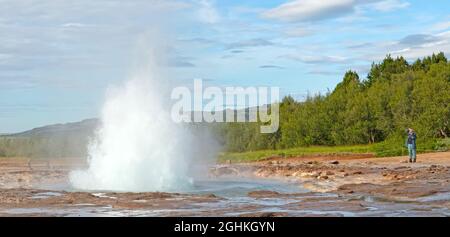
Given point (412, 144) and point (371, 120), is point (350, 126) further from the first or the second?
point (412, 144)

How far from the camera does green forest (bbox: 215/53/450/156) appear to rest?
48.3 meters

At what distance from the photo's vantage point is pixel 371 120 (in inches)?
2144

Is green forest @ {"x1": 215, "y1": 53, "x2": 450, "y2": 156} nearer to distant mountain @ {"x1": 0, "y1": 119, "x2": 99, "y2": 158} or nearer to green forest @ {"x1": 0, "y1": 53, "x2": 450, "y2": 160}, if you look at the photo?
green forest @ {"x1": 0, "y1": 53, "x2": 450, "y2": 160}

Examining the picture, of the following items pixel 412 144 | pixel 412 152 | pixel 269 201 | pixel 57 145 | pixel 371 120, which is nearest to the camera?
pixel 269 201

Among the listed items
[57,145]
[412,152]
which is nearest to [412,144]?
[412,152]

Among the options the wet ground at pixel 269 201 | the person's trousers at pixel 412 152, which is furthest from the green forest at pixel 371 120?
the wet ground at pixel 269 201

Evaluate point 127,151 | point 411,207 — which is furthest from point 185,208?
point 127,151

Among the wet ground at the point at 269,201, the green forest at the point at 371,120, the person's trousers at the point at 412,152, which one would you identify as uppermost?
the green forest at the point at 371,120

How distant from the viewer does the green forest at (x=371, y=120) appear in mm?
48281

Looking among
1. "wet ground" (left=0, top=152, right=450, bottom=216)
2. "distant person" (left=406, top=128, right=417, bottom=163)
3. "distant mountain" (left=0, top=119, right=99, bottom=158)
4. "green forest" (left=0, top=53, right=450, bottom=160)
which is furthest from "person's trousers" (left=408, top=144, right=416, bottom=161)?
"distant mountain" (left=0, top=119, right=99, bottom=158)

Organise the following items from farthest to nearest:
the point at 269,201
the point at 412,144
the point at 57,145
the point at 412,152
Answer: the point at 57,145 → the point at 412,152 → the point at 412,144 → the point at 269,201

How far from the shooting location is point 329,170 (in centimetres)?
2994

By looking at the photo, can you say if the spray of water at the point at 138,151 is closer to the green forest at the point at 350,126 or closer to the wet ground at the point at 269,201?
the wet ground at the point at 269,201
